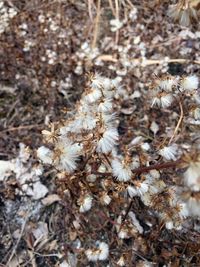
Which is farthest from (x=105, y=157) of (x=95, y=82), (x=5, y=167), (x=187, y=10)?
(x=5, y=167)

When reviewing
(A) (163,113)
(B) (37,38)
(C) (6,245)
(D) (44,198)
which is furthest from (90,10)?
(C) (6,245)

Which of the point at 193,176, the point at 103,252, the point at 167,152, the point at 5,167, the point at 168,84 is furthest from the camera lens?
the point at 5,167

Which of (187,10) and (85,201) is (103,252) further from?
(187,10)

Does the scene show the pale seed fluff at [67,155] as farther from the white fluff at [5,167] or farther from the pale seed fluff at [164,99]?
the white fluff at [5,167]

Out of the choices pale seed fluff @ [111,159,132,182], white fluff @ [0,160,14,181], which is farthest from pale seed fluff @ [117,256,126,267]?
white fluff @ [0,160,14,181]

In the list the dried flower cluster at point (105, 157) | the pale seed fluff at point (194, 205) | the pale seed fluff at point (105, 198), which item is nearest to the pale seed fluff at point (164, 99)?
the dried flower cluster at point (105, 157)

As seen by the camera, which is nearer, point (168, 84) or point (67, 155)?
point (67, 155)
